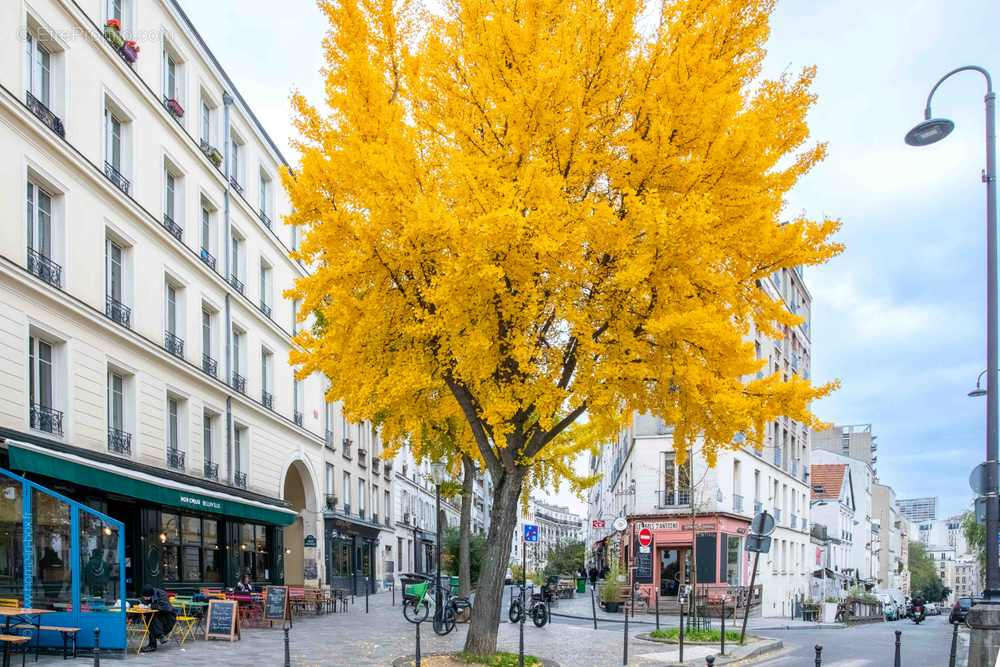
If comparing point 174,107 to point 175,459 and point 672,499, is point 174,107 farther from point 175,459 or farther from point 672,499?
point 672,499

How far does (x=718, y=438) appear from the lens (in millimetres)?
12828

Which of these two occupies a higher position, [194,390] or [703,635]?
[194,390]

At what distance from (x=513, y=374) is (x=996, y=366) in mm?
6641

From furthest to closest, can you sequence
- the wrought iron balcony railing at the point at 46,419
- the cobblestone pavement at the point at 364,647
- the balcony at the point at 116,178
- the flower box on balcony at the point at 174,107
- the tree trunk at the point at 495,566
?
1. the flower box on balcony at the point at 174,107
2. the balcony at the point at 116,178
3. the wrought iron balcony railing at the point at 46,419
4. the cobblestone pavement at the point at 364,647
5. the tree trunk at the point at 495,566

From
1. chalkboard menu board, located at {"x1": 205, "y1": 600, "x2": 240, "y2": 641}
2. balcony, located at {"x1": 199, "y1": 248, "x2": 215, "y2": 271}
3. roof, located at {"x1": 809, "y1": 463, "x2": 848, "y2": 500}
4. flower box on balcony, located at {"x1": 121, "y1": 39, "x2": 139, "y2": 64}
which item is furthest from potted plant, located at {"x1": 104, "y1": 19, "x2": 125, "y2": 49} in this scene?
roof, located at {"x1": 809, "y1": 463, "x2": 848, "y2": 500}

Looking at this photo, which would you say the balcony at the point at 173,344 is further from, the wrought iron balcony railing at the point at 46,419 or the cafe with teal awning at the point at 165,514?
the wrought iron balcony railing at the point at 46,419

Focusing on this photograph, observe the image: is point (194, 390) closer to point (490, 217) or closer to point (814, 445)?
point (490, 217)

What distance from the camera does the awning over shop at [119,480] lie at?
49.1 feet

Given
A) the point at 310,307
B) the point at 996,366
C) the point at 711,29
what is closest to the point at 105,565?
the point at 310,307

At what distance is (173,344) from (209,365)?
2512mm

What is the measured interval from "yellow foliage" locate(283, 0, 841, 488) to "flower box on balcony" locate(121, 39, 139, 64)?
9777 millimetres

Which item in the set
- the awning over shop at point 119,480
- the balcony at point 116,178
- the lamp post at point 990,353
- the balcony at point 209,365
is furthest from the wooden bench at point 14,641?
the balcony at point 209,365

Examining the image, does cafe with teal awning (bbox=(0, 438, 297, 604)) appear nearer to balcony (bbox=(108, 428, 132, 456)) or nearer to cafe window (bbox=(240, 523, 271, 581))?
cafe window (bbox=(240, 523, 271, 581))

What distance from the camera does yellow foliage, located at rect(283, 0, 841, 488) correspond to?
11578mm
